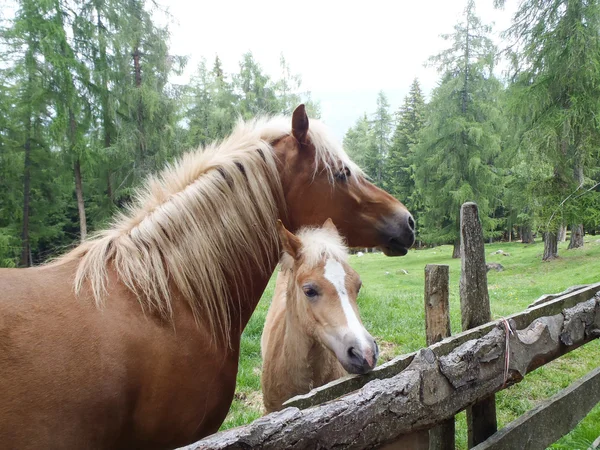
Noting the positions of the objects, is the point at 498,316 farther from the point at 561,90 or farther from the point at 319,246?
the point at 561,90

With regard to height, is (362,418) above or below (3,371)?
below

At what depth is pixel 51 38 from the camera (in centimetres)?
1241

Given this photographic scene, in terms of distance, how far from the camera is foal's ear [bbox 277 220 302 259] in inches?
88.2

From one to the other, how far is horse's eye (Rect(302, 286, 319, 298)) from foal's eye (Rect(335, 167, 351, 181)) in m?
0.73

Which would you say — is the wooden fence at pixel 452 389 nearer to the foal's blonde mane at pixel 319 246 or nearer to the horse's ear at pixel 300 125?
the foal's blonde mane at pixel 319 246

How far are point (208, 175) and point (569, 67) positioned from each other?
15148mm

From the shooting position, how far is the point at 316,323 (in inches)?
95.9

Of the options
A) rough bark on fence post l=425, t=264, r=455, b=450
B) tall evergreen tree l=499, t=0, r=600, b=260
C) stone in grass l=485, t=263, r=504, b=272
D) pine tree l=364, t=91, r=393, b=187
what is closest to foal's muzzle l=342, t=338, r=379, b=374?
rough bark on fence post l=425, t=264, r=455, b=450

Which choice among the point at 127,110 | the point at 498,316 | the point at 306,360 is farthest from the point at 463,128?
the point at 306,360

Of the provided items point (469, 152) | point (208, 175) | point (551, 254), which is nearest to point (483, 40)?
point (469, 152)

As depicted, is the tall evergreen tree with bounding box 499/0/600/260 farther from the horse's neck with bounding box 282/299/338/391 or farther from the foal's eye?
the foal's eye

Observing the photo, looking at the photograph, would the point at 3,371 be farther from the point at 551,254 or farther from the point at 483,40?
the point at 483,40

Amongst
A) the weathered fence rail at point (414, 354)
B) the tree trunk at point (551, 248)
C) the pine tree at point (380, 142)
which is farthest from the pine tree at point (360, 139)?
the weathered fence rail at point (414, 354)

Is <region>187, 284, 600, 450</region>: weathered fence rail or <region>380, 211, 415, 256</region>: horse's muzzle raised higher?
<region>380, 211, 415, 256</region>: horse's muzzle
